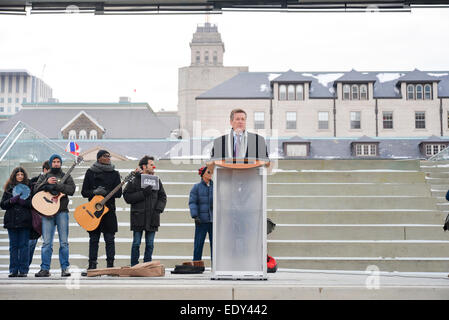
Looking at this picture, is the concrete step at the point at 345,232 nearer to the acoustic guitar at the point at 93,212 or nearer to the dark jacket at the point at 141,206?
the dark jacket at the point at 141,206

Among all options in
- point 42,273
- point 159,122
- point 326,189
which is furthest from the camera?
point 159,122

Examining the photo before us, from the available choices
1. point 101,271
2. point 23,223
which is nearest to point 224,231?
point 101,271

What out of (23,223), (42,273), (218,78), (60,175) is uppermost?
(218,78)

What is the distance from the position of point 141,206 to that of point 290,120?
45.6m

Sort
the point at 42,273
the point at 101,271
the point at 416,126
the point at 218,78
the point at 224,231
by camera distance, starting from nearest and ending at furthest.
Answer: the point at 224,231 < the point at 101,271 < the point at 42,273 < the point at 416,126 < the point at 218,78

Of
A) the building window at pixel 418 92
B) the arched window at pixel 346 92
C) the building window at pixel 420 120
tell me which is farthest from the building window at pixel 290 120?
the building window at pixel 418 92

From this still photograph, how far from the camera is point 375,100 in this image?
5278 cm

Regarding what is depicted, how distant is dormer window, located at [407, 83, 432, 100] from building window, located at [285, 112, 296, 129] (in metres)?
11.0

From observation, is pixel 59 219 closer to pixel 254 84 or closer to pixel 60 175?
pixel 60 175

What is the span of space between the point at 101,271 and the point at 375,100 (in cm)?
4904

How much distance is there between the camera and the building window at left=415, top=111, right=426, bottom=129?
5234cm

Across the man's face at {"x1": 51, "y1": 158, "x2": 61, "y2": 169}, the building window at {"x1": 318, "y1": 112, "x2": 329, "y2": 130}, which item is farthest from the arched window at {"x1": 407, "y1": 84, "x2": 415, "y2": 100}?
the man's face at {"x1": 51, "y1": 158, "x2": 61, "y2": 169}

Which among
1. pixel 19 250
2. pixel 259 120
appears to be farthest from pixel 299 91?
pixel 19 250

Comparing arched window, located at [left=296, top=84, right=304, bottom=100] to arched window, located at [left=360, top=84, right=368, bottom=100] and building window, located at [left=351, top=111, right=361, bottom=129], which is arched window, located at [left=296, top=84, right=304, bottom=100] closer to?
building window, located at [left=351, top=111, right=361, bottom=129]
